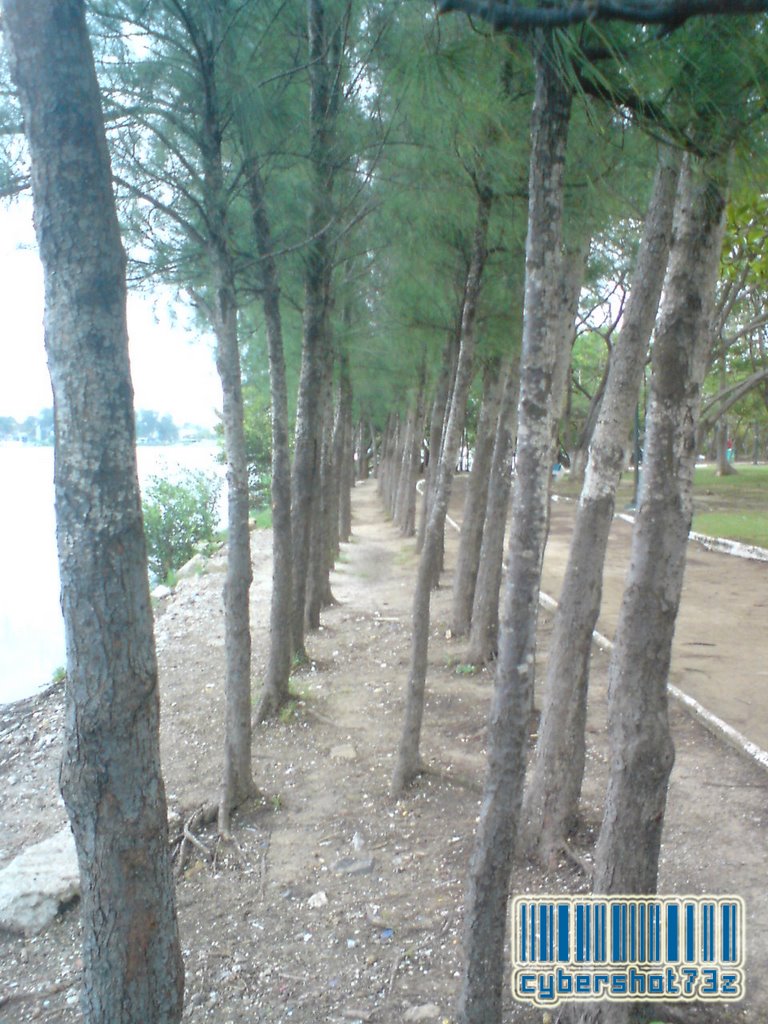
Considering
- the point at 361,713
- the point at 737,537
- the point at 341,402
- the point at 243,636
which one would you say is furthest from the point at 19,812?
the point at 737,537

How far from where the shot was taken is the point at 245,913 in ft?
16.4

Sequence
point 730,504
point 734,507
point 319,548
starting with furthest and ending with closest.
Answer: point 730,504, point 734,507, point 319,548

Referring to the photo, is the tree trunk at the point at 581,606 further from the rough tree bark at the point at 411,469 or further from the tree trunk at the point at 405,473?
the tree trunk at the point at 405,473

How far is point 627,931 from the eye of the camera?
366 cm

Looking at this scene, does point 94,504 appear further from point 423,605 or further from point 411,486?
point 411,486

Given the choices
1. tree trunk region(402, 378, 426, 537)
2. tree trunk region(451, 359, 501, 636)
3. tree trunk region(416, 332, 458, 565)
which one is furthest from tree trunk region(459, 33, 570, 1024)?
tree trunk region(402, 378, 426, 537)

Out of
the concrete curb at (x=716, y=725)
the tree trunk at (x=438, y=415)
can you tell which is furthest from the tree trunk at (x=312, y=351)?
the concrete curb at (x=716, y=725)

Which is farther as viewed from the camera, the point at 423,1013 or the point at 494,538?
the point at 494,538

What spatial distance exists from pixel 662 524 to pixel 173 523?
21.0m

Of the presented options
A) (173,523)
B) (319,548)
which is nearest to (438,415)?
(319,548)

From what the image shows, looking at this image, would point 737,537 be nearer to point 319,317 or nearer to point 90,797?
point 319,317

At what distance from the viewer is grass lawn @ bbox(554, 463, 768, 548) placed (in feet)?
61.2

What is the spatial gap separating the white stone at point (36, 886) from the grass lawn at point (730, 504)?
934 cm

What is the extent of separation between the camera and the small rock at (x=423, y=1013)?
391cm
